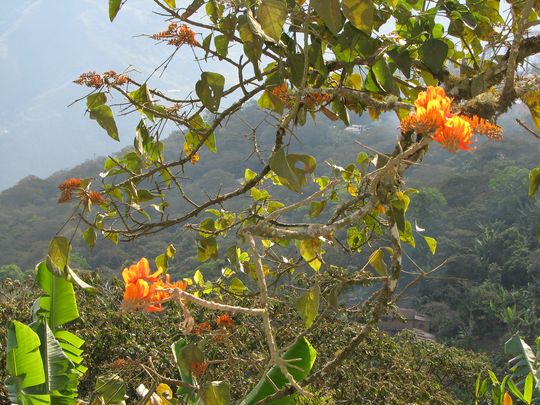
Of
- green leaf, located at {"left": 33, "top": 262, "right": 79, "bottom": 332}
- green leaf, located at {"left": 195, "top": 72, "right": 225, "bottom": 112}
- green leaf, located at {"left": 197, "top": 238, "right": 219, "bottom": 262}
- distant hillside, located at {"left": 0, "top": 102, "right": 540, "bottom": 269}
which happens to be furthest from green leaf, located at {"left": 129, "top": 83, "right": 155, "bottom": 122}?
distant hillside, located at {"left": 0, "top": 102, "right": 540, "bottom": 269}

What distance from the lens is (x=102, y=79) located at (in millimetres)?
1273

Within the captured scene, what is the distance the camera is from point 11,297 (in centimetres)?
518

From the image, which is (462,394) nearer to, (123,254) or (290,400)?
(290,400)

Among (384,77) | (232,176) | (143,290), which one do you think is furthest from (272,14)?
(232,176)

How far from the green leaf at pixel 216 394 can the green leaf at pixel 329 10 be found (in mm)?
516

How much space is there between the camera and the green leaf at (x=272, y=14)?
3.01ft

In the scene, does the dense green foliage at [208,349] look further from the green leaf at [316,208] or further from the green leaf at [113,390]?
the green leaf at [113,390]

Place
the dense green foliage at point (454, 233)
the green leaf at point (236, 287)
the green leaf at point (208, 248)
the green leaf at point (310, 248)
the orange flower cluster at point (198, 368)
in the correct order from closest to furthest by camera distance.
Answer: the orange flower cluster at point (198, 368), the green leaf at point (310, 248), the green leaf at point (208, 248), the green leaf at point (236, 287), the dense green foliage at point (454, 233)

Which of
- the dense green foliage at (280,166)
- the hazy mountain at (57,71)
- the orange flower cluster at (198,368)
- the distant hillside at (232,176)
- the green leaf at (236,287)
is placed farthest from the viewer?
the hazy mountain at (57,71)

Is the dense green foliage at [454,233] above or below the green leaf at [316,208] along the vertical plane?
below

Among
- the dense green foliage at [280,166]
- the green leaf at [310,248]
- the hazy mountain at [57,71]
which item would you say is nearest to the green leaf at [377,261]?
the dense green foliage at [280,166]

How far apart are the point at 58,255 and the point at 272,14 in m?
0.44

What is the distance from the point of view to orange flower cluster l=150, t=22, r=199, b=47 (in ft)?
3.97

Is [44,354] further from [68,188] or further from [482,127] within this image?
[482,127]
